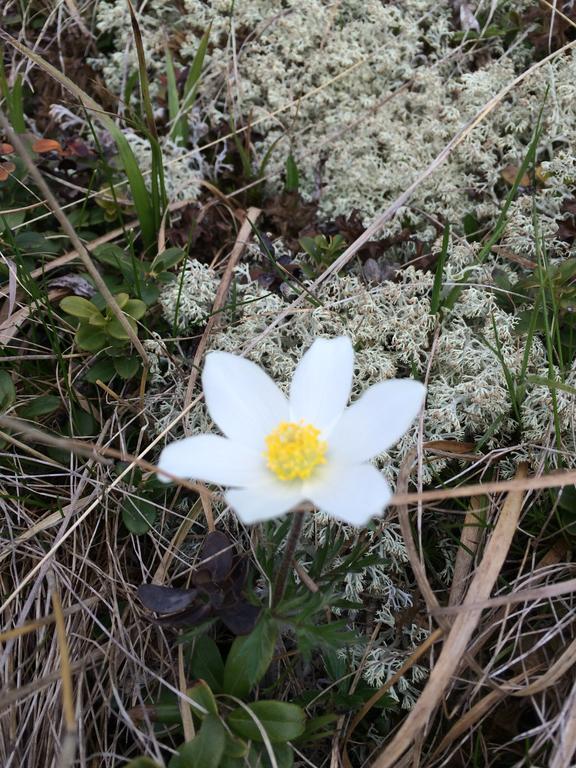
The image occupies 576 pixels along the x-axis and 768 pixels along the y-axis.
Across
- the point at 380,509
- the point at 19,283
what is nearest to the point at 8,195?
the point at 19,283

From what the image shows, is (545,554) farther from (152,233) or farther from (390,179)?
(152,233)

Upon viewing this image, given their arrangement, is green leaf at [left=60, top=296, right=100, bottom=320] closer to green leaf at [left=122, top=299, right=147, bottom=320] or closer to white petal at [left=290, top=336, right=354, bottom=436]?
green leaf at [left=122, top=299, right=147, bottom=320]

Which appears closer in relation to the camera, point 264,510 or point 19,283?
point 264,510

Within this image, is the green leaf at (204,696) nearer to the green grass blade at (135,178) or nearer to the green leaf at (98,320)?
the green leaf at (98,320)

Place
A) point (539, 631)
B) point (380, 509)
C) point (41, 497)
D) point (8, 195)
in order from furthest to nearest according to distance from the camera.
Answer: point (8, 195) < point (41, 497) < point (539, 631) < point (380, 509)

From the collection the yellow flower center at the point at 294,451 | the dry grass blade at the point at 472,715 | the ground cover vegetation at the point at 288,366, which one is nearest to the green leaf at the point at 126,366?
the ground cover vegetation at the point at 288,366
